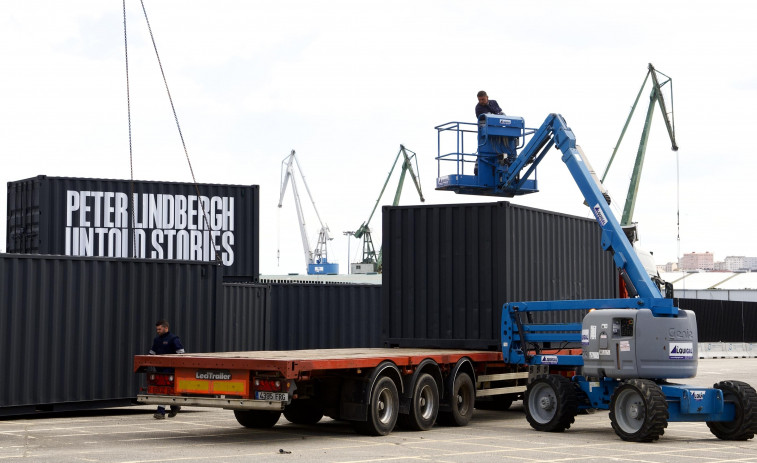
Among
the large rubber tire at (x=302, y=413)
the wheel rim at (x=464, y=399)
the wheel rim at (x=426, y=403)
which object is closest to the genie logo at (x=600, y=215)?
the wheel rim at (x=464, y=399)

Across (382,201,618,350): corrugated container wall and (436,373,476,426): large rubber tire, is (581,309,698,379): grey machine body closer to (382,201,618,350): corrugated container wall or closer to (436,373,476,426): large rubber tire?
(436,373,476,426): large rubber tire

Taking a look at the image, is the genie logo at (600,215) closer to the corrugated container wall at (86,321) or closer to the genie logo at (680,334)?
the genie logo at (680,334)

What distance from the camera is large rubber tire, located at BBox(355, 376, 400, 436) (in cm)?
1329

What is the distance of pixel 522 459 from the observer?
445 inches

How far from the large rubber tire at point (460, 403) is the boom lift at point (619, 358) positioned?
982mm

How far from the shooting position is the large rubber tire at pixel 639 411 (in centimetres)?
1298

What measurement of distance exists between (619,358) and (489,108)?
561 cm

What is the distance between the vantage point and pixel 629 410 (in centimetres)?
1352

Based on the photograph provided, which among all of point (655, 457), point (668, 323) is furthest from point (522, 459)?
point (668, 323)

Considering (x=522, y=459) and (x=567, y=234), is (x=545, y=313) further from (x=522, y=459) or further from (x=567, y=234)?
(x=522, y=459)

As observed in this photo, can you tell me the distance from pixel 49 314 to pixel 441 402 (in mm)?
6249

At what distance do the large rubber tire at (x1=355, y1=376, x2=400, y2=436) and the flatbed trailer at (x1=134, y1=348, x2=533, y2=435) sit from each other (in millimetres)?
13

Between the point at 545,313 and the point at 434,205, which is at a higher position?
the point at 434,205

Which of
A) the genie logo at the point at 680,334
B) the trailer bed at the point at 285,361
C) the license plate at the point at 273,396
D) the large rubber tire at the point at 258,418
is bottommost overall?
the large rubber tire at the point at 258,418
